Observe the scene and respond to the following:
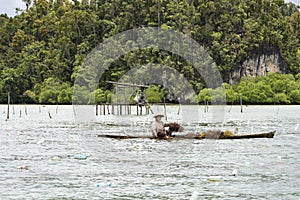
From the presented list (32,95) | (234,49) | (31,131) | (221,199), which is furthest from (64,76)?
Result: (221,199)

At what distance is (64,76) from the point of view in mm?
105938

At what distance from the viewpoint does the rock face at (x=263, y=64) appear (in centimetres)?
10206

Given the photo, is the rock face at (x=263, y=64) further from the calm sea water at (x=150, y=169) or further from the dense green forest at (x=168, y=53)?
the calm sea water at (x=150, y=169)

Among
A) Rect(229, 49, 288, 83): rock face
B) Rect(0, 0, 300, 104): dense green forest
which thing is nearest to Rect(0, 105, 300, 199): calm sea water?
Rect(0, 0, 300, 104): dense green forest

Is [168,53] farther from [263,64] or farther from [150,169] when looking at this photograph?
[150,169]

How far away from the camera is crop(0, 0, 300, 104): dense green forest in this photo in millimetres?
Answer: 95188

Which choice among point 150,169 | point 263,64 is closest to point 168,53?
point 263,64

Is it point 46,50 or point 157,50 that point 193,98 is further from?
point 46,50

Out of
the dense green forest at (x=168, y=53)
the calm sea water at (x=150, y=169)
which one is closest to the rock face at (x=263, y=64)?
the dense green forest at (x=168, y=53)

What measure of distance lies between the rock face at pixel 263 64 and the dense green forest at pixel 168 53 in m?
0.94

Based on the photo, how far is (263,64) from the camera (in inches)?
4026

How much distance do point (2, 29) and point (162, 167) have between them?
109 metres

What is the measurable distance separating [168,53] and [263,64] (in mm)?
15712

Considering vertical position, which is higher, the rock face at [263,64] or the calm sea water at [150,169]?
the rock face at [263,64]
